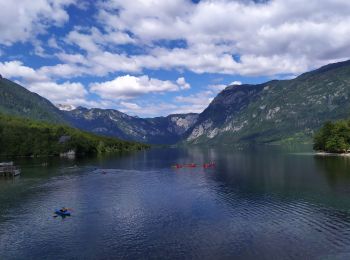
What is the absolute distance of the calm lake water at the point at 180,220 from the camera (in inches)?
2574

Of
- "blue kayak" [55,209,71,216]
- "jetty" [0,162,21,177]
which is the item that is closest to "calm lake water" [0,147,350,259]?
"blue kayak" [55,209,71,216]

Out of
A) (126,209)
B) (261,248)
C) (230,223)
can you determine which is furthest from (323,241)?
(126,209)

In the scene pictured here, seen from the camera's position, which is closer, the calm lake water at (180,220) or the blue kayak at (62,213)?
the calm lake water at (180,220)

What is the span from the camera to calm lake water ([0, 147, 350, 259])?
214 feet

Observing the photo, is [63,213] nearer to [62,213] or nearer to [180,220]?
[62,213]

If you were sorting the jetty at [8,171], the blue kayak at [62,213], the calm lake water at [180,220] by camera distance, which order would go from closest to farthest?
the calm lake water at [180,220]
the blue kayak at [62,213]
the jetty at [8,171]

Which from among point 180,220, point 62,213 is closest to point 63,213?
point 62,213

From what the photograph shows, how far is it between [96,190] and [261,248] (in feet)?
272

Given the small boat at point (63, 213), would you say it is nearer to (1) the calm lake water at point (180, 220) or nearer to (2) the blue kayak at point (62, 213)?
(2) the blue kayak at point (62, 213)

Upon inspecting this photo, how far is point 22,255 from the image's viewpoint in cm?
6456

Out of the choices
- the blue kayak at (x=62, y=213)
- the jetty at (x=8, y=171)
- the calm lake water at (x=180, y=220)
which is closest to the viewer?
the calm lake water at (x=180, y=220)

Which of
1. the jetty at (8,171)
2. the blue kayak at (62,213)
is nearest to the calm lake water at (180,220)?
the blue kayak at (62,213)

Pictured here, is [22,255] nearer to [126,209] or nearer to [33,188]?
[126,209]

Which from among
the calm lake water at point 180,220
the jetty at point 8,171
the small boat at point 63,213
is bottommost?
the calm lake water at point 180,220
